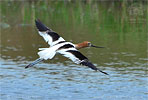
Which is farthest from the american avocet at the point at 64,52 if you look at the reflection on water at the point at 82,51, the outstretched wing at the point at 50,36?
the reflection on water at the point at 82,51

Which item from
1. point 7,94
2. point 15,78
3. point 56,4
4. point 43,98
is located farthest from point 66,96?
point 56,4

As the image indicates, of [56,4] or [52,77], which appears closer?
[52,77]

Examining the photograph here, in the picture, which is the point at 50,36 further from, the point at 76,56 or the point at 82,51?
the point at 82,51

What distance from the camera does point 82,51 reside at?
12.7 metres

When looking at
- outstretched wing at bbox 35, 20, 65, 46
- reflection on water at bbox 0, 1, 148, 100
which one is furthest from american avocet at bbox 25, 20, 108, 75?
reflection on water at bbox 0, 1, 148, 100

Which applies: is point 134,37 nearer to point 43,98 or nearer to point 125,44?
point 125,44

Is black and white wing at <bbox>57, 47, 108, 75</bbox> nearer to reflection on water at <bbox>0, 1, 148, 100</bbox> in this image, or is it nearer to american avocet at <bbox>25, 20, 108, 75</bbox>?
american avocet at <bbox>25, 20, 108, 75</bbox>

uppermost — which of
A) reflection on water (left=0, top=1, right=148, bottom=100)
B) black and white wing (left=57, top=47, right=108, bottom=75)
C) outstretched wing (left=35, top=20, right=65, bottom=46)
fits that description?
outstretched wing (left=35, top=20, right=65, bottom=46)

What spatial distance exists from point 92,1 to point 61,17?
4.03 metres

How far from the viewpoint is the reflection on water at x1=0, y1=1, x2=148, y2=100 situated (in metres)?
8.80

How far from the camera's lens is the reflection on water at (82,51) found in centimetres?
880

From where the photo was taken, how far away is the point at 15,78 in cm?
972

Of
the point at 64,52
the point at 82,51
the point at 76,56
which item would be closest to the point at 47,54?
the point at 64,52

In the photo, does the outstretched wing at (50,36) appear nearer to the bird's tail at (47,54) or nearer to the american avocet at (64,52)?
the american avocet at (64,52)
